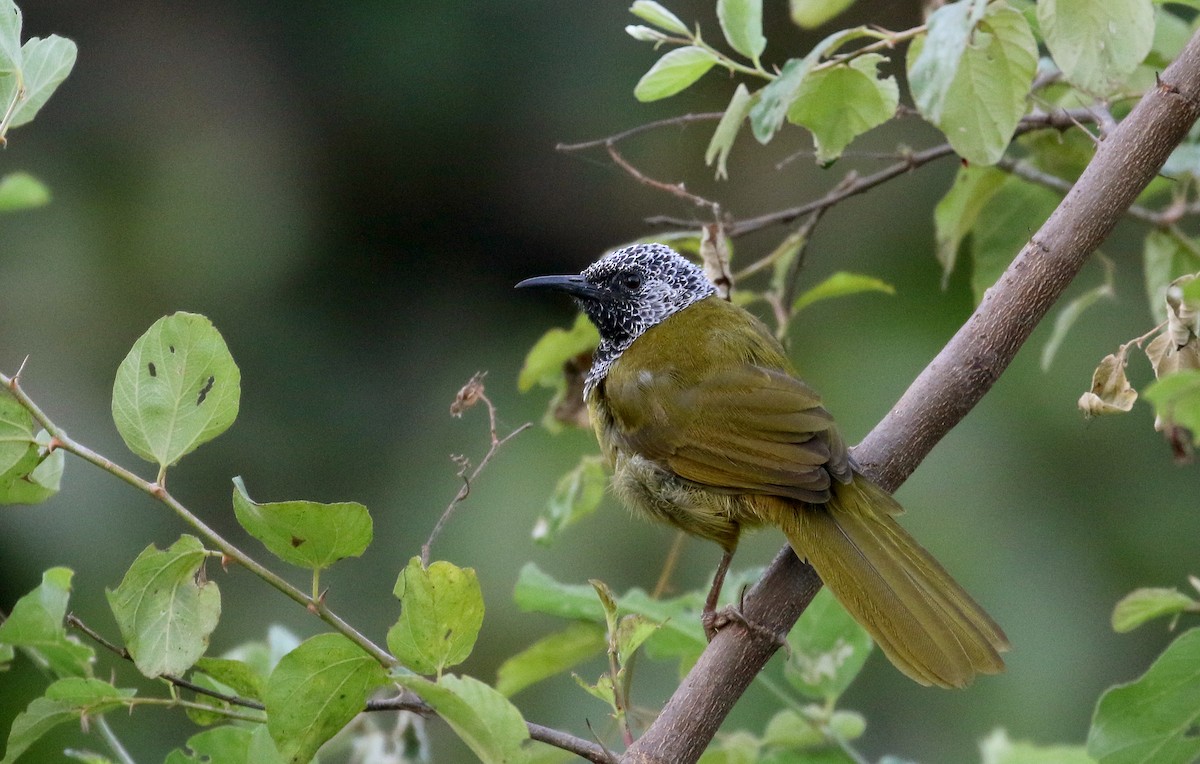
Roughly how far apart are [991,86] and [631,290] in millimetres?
1781

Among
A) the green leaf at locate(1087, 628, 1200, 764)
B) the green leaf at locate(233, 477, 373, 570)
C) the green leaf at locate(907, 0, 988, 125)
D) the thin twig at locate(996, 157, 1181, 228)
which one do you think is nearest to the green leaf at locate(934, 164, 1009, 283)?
the thin twig at locate(996, 157, 1181, 228)

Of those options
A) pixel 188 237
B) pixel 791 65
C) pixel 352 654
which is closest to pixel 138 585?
pixel 352 654

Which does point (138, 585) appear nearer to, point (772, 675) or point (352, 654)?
point (352, 654)

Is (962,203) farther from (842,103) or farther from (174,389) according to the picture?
(174,389)

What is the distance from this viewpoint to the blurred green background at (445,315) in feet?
16.0

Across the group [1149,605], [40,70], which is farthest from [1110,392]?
[40,70]

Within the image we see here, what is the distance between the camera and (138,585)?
1.70 metres

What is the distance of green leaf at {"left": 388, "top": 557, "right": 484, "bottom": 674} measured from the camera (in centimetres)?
161

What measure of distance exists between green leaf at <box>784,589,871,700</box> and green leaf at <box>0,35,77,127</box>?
61.7 inches

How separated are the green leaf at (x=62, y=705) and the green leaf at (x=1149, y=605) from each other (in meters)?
1.46

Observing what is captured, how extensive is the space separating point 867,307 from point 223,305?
2.94 metres

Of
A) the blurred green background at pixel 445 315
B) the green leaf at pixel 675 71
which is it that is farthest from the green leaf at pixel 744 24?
the blurred green background at pixel 445 315

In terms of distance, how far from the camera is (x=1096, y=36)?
6.40ft

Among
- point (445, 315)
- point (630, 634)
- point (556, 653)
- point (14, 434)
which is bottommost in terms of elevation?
point (445, 315)
